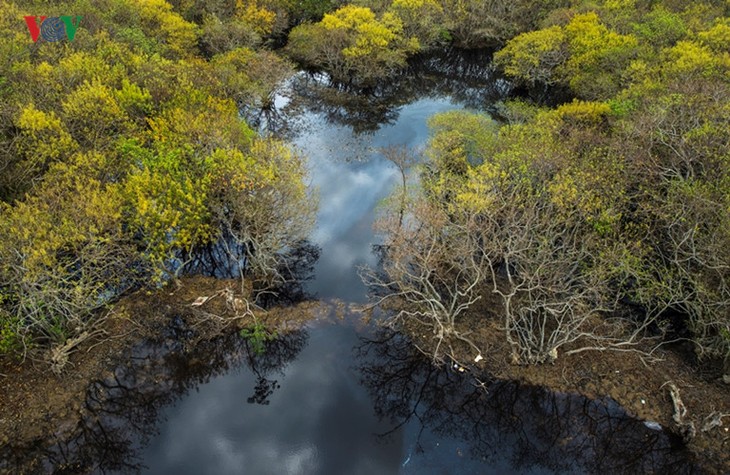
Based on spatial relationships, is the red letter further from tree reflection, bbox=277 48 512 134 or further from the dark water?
the dark water

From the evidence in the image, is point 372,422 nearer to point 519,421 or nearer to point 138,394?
point 519,421

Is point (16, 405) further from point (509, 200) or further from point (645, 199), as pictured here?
point (645, 199)

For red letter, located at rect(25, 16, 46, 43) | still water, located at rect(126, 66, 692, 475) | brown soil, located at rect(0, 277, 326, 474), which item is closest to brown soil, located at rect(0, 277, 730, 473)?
brown soil, located at rect(0, 277, 326, 474)

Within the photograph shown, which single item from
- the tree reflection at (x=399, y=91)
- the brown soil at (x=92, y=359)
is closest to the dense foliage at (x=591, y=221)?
the brown soil at (x=92, y=359)

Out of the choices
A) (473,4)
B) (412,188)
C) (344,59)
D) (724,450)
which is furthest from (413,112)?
(724,450)

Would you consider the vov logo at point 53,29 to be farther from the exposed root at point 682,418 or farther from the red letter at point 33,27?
the exposed root at point 682,418
